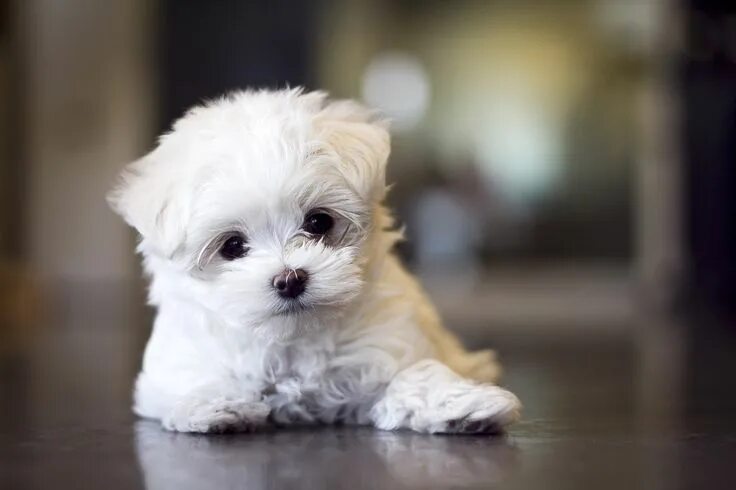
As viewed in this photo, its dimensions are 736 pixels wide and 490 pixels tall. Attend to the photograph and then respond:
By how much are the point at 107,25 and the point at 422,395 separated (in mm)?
5268

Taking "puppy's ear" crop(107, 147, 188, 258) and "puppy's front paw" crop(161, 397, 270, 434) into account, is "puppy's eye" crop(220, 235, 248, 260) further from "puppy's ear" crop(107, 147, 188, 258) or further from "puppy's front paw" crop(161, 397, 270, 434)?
"puppy's front paw" crop(161, 397, 270, 434)

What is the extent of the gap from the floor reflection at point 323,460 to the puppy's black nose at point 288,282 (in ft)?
0.75

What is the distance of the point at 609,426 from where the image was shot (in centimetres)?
201

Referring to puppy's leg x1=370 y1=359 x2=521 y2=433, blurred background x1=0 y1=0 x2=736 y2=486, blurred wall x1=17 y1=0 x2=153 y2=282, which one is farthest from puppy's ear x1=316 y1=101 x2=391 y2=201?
blurred wall x1=17 y1=0 x2=153 y2=282

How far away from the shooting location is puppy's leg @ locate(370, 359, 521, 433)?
177cm

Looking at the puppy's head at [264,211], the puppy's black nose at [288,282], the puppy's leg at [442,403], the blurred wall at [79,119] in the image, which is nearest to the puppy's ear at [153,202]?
the puppy's head at [264,211]

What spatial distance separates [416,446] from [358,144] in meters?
0.49

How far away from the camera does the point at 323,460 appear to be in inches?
64.3

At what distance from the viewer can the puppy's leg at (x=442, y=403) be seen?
5.80 feet

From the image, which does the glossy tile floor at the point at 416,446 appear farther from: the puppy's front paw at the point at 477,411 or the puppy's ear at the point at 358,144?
the puppy's ear at the point at 358,144

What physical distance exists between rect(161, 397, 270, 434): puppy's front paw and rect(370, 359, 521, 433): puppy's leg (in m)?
0.21

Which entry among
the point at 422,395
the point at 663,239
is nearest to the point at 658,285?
the point at 663,239

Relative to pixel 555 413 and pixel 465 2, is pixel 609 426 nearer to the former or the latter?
pixel 555 413

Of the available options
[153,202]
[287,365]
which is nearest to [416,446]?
[287,365]
